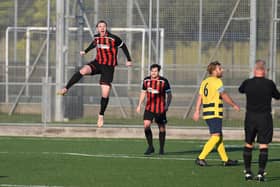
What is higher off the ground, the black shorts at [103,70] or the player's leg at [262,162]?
the black shorts at [103,70]

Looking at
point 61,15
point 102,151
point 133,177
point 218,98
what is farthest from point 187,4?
point 133,177

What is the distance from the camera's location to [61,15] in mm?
25797

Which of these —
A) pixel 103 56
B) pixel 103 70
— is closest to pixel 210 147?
pixel 103 70

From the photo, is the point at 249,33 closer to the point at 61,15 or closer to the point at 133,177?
the point at 61,15

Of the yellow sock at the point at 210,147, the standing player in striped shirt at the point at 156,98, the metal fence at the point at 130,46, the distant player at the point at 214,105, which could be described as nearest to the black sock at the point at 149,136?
the standing player in striped shirt at the point at 156,98

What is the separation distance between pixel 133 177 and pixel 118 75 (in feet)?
37.6

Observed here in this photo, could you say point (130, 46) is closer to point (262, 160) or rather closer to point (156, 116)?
point (156, 116)

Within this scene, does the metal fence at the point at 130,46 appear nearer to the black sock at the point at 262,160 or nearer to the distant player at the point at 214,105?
the distant player at the point at 214,105

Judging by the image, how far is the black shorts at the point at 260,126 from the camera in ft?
48.5

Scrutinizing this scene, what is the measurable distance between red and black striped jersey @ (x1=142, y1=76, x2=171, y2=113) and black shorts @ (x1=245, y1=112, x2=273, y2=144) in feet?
16.7

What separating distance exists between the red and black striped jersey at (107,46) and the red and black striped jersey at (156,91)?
168 centimetres

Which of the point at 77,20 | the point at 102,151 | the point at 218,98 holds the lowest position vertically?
the point at 102,151

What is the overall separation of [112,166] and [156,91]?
3.69 meters

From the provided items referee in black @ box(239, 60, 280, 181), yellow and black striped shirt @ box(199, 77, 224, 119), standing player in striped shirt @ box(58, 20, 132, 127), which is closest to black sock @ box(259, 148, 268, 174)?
referee in black @ box(239, 60, 280, 181)
